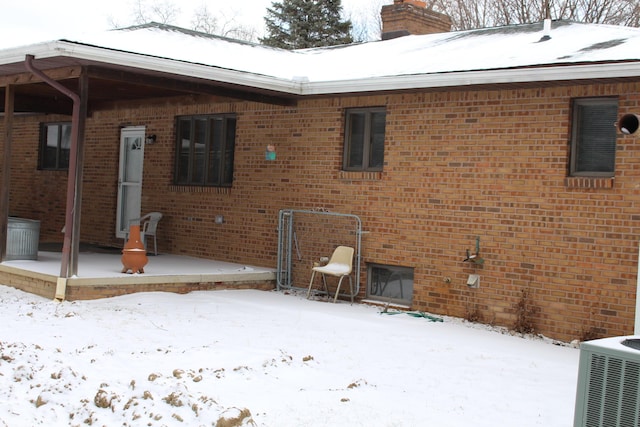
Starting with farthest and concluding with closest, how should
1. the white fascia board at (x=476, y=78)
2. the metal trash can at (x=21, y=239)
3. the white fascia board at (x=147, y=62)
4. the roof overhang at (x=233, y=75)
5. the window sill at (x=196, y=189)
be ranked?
the window sill at (x=196, y=189), the metal trash can at (x=21, y=239), the white fascia board at (x=147, y=62), the roof overhang at (x=233, y=75), the white fascia board at (x=476, y=78)

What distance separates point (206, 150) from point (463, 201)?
4.95 m

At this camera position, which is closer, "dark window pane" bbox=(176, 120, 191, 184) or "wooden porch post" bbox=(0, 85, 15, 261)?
"wooden porch post" bbox=(0, 85, 15, 261)

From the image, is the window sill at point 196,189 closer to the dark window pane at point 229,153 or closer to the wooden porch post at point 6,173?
the dark window pane at point 229,153

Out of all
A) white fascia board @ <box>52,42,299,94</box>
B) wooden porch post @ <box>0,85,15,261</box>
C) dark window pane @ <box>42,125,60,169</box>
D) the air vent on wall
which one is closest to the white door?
dark window pane @ <box>42,125,60,169</box>

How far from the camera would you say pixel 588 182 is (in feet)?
28.0

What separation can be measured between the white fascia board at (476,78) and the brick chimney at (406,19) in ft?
14.4

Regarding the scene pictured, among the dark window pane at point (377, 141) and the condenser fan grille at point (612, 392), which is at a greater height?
the dark window pane at point (377, 141)

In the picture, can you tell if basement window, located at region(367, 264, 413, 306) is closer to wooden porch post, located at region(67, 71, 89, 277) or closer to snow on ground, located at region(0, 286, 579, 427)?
snow on ground, located at region(0, 286, 579, 427)

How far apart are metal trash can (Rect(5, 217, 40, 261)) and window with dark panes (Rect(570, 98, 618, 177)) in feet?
23.2

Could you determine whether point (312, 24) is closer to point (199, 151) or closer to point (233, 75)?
point (199, 151)

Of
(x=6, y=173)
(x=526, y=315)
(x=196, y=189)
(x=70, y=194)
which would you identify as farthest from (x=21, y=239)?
(x=526, y=315)

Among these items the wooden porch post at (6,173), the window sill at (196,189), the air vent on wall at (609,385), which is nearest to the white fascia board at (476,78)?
the window sill at (196,189)

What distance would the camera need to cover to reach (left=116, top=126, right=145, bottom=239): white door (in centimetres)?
1400

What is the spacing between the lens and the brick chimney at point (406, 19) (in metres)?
14.3
